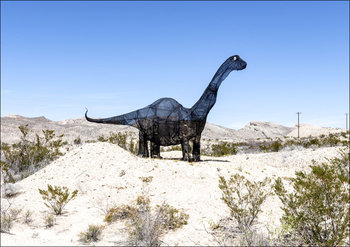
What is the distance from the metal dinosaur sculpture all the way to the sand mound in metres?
1.25

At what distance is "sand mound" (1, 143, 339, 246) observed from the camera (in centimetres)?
733

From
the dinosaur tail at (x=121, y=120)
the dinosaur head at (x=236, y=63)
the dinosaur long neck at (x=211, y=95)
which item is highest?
the dinosaur head at (x=236, y=63)

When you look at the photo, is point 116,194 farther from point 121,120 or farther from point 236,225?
point 121,120

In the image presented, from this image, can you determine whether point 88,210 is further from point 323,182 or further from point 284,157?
point 284,157

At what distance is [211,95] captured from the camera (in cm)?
1334

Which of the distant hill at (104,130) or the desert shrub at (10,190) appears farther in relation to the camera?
the distant hill at (104,130)

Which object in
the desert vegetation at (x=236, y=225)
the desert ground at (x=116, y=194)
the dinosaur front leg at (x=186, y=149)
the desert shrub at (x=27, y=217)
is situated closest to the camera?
the desert vegetation at (x=236, y=225)

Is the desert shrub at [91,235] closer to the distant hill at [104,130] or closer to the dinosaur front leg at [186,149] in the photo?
the dinosaur front leg at [186,149]

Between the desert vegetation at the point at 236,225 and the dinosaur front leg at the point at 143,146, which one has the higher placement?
the dinosaur front leg at the point at 143,146

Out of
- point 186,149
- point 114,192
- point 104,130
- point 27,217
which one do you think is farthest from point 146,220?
point 104,130

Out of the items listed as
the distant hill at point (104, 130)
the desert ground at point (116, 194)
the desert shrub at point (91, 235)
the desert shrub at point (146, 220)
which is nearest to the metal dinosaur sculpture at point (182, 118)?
the desert ground at point (116, 194)

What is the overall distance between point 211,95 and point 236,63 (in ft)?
5.71

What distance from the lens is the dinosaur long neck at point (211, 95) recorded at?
13.2 metres

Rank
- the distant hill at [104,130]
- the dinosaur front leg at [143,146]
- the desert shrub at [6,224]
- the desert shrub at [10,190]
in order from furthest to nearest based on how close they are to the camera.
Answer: the distant hill at [104,130]
the dinosaur front leg at [143,146]
the desert shrub at [10,190]
the desert shrub at [6,224]
